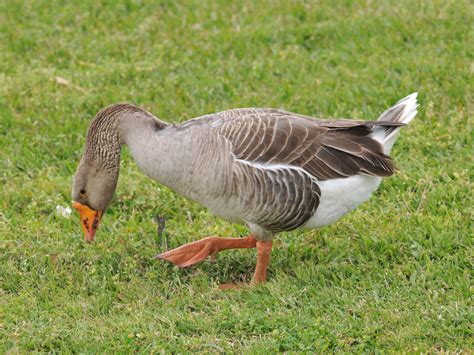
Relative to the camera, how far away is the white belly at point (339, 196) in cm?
538

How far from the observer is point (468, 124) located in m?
7.00

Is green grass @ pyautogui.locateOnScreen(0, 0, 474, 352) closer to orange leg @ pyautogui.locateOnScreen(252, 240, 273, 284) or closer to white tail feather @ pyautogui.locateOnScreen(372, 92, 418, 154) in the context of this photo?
orange leg @ pyautogui.locateOnScreen(252, 240, 273, 284)

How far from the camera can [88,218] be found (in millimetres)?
5605

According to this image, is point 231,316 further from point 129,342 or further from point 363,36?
point 363,36

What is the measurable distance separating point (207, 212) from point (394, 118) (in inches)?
62.9

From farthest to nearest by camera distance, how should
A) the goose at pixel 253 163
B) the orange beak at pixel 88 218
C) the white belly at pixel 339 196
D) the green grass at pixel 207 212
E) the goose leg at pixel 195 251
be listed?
1. the goose leg at pixel 195 251
2. the orange beak at pixel 88 218
3. the white belly at pixel 339 196
4. the goose at pixel 253 163
5. the green grass at pixel 207 212

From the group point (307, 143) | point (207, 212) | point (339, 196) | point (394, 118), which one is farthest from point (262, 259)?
point (394, 118)

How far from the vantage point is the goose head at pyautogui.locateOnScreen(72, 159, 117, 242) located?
5.44 m

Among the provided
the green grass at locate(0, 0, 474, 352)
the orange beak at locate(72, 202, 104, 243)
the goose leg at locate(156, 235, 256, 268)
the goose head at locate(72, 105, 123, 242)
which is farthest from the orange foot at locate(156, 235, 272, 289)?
the goose head at locate(72, 105, 123, 242)

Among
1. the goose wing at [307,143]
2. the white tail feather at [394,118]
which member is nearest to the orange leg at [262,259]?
the goose wing at [307,143]

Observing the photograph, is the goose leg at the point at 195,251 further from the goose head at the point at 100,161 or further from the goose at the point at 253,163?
the goose head at the point at 100,161

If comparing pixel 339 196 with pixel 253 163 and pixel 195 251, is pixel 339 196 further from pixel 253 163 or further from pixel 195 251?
pixel 195 251

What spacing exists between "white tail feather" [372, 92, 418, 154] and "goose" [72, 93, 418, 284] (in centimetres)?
1

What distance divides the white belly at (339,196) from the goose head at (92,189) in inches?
50.2
